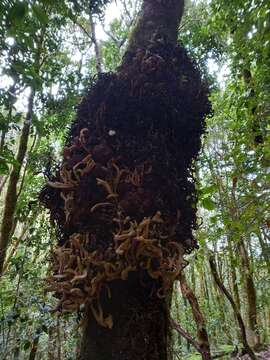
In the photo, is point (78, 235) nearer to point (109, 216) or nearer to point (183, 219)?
point (109, 216)

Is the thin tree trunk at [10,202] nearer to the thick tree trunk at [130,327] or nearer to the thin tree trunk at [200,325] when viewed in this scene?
the thin tree trunk at [200,325]

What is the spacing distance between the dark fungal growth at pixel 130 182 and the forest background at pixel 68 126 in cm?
19

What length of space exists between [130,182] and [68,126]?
3036 millimetres

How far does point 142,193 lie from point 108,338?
0.55 meters

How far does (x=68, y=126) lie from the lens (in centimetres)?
423

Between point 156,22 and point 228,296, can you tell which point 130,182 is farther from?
point 228,296

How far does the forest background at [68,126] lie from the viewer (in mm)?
2660

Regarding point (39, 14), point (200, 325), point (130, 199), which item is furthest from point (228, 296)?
point (39, 14)

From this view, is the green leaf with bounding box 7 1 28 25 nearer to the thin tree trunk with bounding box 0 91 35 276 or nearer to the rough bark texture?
the rough bark texture

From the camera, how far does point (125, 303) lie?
1.29 metres

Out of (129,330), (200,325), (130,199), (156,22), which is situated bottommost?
(129,330)

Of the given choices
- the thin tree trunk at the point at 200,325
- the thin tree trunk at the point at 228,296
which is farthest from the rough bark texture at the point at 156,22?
the thin tree trunk at the point at 228,296

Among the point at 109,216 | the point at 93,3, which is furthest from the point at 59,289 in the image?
the point at 93,3

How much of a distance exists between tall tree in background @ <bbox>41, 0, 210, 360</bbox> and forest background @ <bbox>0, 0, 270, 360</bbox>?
19 centimetres
